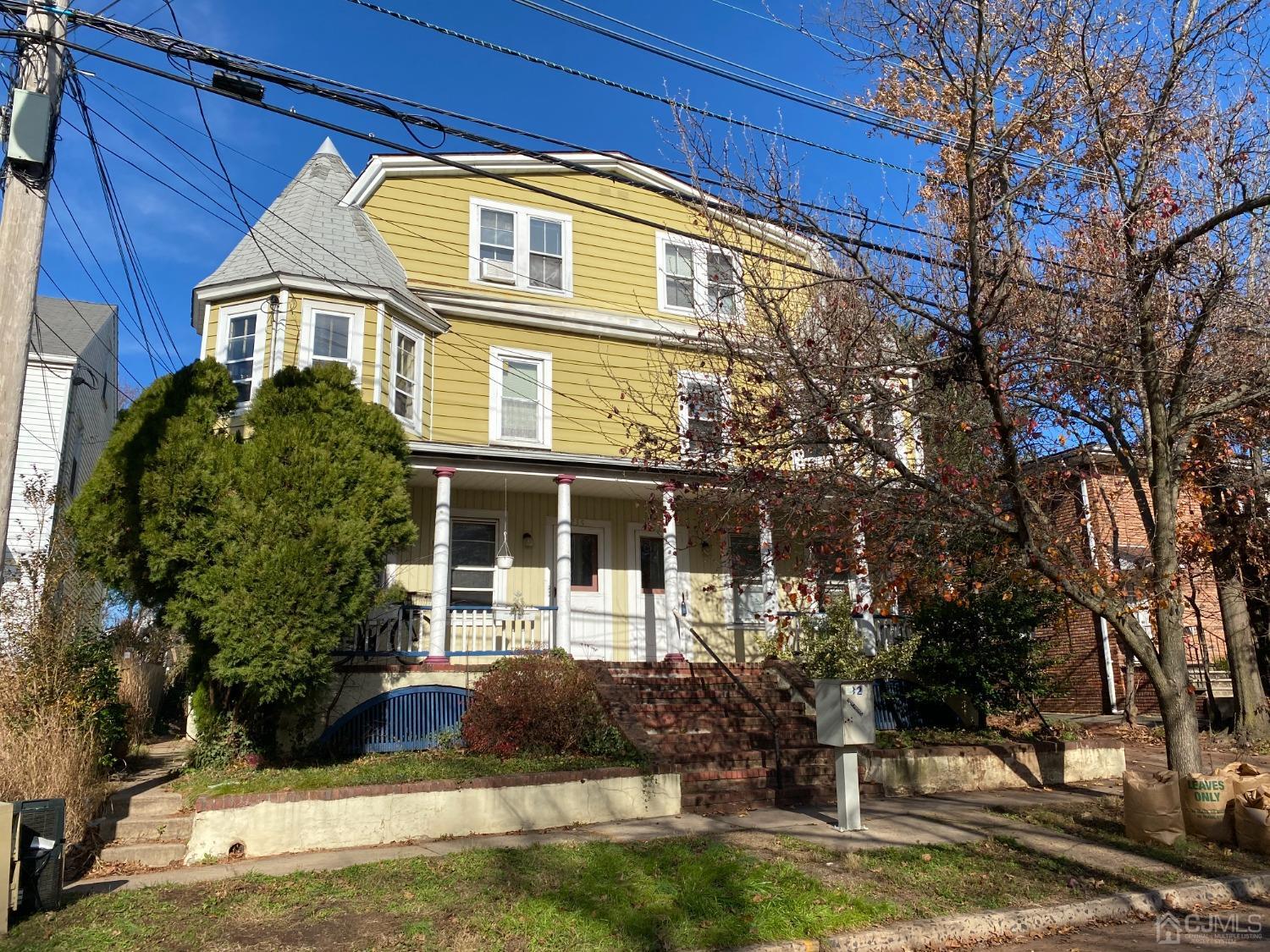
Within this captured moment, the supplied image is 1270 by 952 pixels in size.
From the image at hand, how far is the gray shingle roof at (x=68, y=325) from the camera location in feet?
59.5

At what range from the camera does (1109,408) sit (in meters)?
9.94

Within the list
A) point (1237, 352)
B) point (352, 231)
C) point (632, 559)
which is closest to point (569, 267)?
point (352, 231)

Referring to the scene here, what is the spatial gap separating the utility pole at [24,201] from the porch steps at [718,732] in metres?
6.78

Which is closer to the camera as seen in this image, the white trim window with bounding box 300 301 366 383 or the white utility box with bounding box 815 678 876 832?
the white utility box with bounding box 815 678 876 832

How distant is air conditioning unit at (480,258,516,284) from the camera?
634 inches

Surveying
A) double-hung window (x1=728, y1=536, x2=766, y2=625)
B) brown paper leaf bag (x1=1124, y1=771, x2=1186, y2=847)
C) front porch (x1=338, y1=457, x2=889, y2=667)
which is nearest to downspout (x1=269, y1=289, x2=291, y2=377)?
front porch (x1=338, y1=457, x2=889, y2=667)

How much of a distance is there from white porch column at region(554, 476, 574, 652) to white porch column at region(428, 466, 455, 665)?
1674 mm

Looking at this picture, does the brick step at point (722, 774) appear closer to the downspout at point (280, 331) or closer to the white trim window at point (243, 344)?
the downspout at point (280, 331)

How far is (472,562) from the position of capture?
14906mm

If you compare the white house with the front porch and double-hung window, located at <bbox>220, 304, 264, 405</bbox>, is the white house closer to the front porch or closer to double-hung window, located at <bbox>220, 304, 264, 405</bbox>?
double-hung window, located at <bbox>220, 304, 264, 405</bbox>

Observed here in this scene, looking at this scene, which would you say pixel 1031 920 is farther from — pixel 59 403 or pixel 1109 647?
pixel 59 403

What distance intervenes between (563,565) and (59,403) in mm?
11229

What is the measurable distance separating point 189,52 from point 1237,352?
11.1 m

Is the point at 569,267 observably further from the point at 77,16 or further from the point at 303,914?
the point at 303,914
